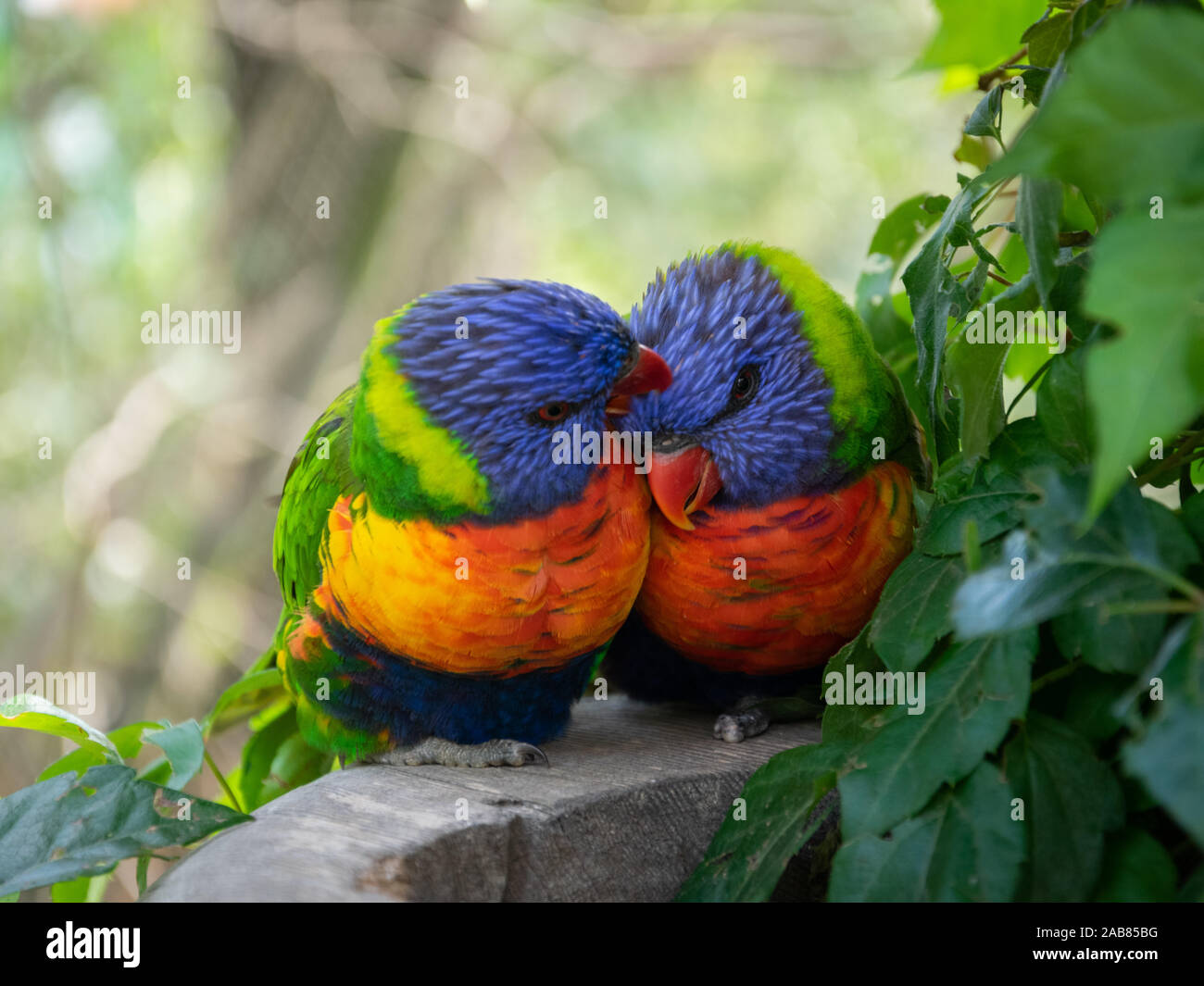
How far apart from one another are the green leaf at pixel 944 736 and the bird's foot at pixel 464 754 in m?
0.84

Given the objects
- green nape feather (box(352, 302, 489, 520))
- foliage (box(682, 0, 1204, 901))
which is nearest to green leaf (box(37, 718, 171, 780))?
green nape feather (box(352, 302, 489, 520))

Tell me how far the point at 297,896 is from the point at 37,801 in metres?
0.54

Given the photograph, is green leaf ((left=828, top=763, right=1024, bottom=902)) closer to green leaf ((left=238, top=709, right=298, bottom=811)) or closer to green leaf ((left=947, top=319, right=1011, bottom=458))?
green leaf ((left=947, top=319, right=1011, bottom=458))

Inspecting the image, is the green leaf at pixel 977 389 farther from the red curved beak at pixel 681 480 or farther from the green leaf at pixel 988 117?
the red curved beak at pixel 681 480

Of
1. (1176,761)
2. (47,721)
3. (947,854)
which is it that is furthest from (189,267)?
(1176,761)

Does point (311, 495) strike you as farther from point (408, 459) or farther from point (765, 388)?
point (765, 388)

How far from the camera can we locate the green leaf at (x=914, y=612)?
1.49m

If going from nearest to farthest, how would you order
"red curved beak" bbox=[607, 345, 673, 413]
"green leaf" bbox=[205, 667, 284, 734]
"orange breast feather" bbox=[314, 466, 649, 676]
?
"orange breast feather" bbox=[314, 466, 649, 676], "red curved beak" bbox=[607, 345, 673, 413], "green leaf" bbox=[205, 667, 284, 734]

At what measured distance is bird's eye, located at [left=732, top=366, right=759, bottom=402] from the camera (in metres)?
2.13

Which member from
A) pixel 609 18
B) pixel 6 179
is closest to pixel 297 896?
pixel 6 179

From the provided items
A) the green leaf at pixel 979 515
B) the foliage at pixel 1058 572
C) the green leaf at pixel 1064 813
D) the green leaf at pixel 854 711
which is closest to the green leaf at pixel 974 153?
the foliage at pixel 1058 572

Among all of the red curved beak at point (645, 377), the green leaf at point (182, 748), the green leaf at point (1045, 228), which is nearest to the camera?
the green leaf at point (1045, 228)

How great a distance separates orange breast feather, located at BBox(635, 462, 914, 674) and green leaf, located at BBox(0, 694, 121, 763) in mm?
1146
